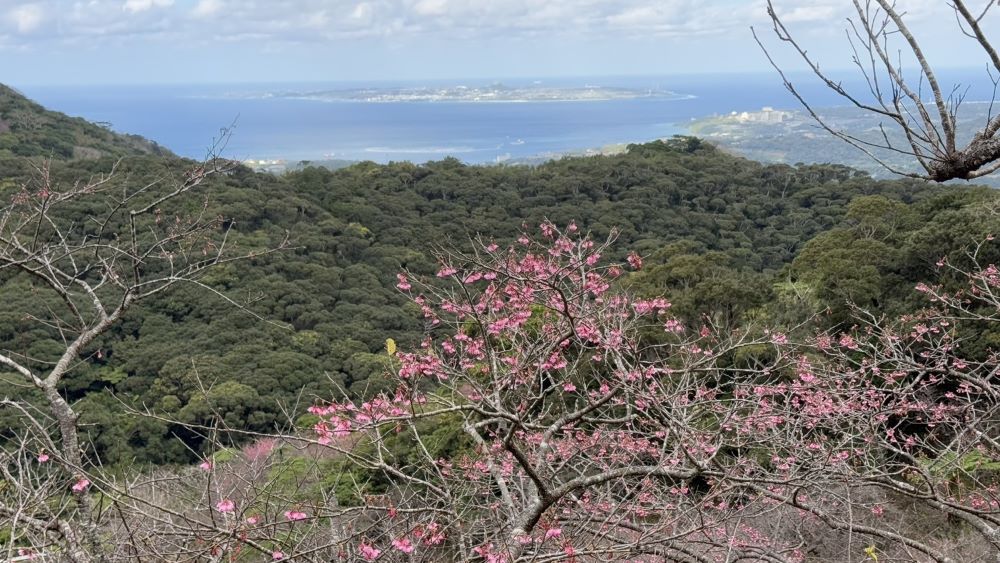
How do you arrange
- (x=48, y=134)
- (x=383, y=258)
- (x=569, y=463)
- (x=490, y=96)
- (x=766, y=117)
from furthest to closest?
(x=490, y=96), (x=766, y=117), (x=48, y=134), (x=383, y=258), (x=569, y=463)

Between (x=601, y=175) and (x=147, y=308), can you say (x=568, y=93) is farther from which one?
(x=147, y=308)

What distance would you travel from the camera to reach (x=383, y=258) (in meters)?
22.9

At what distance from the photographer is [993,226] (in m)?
9.14

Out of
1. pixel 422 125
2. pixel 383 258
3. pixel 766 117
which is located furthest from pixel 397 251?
pixel 422 125

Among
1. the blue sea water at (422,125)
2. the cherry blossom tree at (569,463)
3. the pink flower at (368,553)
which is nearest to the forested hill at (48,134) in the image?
the blue sea water at (422,125)

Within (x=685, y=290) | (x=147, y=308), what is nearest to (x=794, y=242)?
(x=685, y=290)

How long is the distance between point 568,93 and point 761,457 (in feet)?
381

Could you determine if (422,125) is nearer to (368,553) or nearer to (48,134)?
(48,134)

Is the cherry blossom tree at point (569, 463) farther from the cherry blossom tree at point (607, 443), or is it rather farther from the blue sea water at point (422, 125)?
the blue sea water at point (422, 125)

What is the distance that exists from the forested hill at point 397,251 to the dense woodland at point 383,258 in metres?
0.06

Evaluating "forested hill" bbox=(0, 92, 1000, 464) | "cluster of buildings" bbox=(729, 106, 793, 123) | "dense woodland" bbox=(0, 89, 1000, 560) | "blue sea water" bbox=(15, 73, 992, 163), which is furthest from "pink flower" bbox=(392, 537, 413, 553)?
"cluster of buildings" bbox=(729, 106, 793, 123)

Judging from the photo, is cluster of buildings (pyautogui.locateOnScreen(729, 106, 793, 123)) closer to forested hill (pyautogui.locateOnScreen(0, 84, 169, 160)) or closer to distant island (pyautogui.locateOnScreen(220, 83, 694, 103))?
forested hill (pyautogui.locateOnScreen(0, 84, 169, 160))

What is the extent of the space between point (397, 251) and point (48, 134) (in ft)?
70.3

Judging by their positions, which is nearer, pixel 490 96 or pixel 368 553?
pixel 368 553
